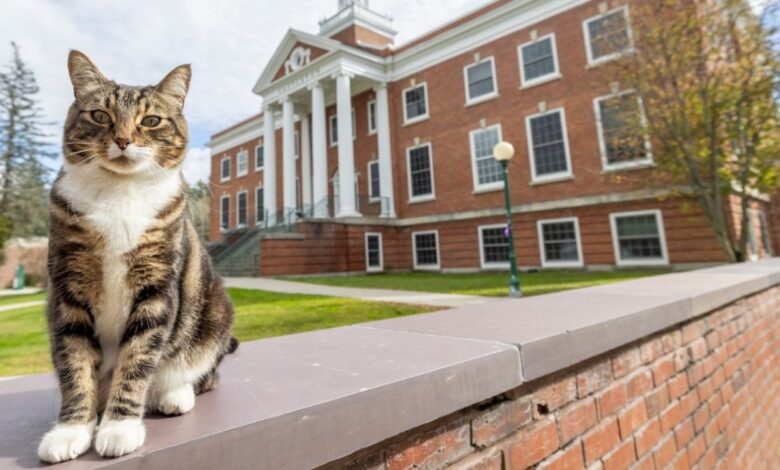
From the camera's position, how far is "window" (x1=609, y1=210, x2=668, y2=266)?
48.4ft

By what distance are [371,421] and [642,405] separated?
5.70ft

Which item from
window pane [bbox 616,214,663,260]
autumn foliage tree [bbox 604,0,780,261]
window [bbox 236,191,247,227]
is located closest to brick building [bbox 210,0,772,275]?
window pane [bbox 616,214,663,260]

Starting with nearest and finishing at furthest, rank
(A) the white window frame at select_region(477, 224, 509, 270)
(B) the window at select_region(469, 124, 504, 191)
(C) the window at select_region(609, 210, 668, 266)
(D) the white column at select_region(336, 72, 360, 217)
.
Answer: (C) the window at select_region(609, 210, 668, 266) < (A) the white window frame at select_region(477, 224, 509, 270) < (B) the window at select_region(469, 124, 504, 191) < (D) the white column at select_region(336, 72, 360, 217)

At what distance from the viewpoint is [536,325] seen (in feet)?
6.09

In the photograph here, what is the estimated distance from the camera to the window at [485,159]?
760 inches

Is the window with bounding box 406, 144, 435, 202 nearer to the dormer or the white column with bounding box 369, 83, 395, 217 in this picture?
the white column with bounding box 369, 83, 395, 217

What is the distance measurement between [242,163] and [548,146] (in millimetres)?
25362

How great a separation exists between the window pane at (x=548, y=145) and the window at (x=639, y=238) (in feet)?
10.8

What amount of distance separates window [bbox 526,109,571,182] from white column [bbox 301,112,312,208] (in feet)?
48.2

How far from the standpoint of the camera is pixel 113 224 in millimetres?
1078

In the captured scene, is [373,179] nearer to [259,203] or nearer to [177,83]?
[259,203]

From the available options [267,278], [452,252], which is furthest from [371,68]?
[267,278]

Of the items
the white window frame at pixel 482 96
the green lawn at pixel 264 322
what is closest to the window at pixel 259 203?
the white window frame at pixel 482 96

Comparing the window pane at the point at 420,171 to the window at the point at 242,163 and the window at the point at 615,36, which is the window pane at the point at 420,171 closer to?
the window at the point at 615,36
